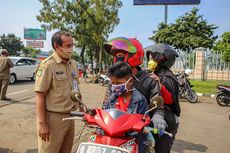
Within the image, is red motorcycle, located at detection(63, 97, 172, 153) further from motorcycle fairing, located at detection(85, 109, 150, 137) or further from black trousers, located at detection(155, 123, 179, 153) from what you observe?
black trousers, located at detection(155, 123, 179, 153)

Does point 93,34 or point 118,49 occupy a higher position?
point 93,34

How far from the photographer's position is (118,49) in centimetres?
232

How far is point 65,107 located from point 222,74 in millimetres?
20351

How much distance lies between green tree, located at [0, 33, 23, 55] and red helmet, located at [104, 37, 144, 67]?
174 feet

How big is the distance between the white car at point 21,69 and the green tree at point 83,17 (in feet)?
16.0

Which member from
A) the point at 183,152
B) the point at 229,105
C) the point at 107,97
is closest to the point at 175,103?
the point at 107,97

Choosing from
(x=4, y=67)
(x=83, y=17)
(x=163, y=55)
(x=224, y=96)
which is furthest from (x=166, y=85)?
(x=83, y=17)

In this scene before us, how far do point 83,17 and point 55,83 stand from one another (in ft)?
59.8

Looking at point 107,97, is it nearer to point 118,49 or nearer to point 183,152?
point 118,49

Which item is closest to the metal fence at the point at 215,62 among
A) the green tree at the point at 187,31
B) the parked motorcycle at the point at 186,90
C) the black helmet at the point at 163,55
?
the green tree at the point at 187,31

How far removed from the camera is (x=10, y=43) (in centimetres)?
5134

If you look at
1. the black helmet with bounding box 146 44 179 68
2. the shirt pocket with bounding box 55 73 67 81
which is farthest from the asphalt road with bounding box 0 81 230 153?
the black helmet with bounding box 146 44 179 68

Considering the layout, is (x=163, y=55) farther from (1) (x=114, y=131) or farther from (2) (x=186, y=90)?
(2) (x=186, y=90)

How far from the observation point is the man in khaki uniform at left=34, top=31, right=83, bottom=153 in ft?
8.14
